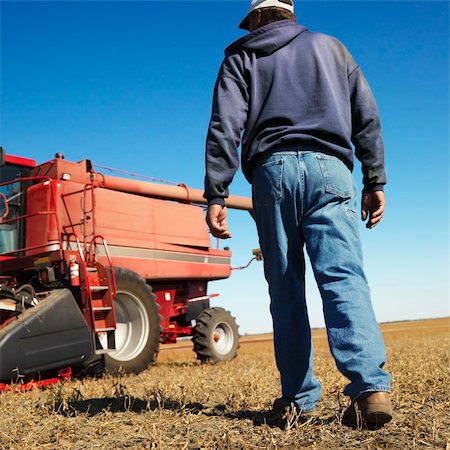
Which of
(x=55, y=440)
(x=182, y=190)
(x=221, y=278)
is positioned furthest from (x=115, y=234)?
(x=55, y=440)

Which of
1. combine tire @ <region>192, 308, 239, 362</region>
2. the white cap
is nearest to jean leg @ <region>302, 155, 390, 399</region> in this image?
the white cap

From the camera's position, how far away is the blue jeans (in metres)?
2.42

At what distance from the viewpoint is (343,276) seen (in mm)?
2506

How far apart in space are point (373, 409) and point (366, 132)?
4.55ft

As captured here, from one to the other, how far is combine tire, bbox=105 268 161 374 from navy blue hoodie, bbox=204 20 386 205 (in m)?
4.74

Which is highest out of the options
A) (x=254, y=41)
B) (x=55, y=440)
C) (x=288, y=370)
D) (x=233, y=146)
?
(x=254, y=41)

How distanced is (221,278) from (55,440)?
7.79 metres

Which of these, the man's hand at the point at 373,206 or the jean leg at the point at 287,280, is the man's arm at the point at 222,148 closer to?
the jean leg at the point at 287,280

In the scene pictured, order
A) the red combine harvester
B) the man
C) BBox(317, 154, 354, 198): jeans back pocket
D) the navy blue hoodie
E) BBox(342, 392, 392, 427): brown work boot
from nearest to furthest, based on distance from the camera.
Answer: BBox(342, 392, 392, 427): brown work boot, the man, BBox(317, 154, 354, 198): jeans back pocket, the navy blue hoodie, the red combine harvester

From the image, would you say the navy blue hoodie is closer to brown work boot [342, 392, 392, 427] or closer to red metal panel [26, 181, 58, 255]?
brown work boot [342, 392, 392, 427]

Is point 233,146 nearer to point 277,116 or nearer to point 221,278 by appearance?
point 277,116

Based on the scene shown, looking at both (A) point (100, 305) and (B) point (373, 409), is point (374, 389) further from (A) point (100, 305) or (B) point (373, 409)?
(A) point (100, 305)

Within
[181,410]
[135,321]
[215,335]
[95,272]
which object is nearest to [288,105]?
[181,410]

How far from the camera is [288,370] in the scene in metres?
2.74
